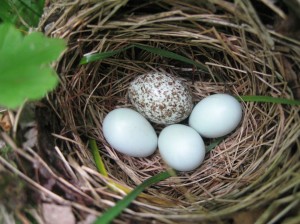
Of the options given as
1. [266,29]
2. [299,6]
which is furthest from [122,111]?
[299,6]

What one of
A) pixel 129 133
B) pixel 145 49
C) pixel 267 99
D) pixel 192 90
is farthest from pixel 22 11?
pixel 267 99

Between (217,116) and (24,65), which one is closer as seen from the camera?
(24,65)

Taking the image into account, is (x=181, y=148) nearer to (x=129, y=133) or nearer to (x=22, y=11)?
(x=129, y=133)

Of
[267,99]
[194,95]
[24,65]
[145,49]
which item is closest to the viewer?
[24,65]

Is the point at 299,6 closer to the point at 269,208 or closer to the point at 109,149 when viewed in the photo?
the point at 269,208

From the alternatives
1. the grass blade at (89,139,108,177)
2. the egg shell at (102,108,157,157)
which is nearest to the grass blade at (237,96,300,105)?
the egg shell at (102,108,157,157)
